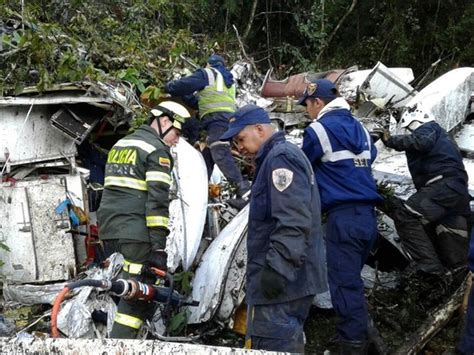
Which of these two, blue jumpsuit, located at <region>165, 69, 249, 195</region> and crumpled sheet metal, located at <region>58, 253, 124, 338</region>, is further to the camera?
blue jumpsuit, located at <region>165, 69, 249, 195</region>

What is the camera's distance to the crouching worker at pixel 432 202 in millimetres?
4723

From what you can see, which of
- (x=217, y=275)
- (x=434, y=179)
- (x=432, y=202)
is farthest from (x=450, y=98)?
(x=217, y=275)

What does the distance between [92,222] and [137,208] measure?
5.46ft

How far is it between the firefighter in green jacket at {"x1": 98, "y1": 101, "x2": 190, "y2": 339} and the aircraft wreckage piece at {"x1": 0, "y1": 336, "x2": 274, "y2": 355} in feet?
4.47

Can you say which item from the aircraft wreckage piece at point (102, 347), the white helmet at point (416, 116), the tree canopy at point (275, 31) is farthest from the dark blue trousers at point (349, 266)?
the tree canopy at point (275, 31)

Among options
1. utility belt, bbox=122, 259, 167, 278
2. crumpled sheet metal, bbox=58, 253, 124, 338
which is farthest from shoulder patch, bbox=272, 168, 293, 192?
crumpled sheet metal, bbox=58, 253, 124, 338

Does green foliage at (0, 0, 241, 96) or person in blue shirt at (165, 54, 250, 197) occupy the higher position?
green foliage at (0, 0, 241, 96)

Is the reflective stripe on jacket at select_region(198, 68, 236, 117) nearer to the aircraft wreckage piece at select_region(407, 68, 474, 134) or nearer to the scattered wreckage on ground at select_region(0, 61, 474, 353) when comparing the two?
the scattered wreckage on ground at select_region(0, 61, 474, 353)

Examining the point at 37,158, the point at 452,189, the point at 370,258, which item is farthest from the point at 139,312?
the point at 452,189

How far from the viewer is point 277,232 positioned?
2789 mm

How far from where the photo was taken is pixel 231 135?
9.91 feet

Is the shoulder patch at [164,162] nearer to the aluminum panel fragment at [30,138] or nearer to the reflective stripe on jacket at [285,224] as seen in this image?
the reflective stripe on jacket at [285,224]

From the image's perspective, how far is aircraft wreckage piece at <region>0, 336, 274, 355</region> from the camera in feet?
7.44

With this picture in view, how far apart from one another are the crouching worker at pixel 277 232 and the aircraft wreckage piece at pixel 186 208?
4.46 feet
